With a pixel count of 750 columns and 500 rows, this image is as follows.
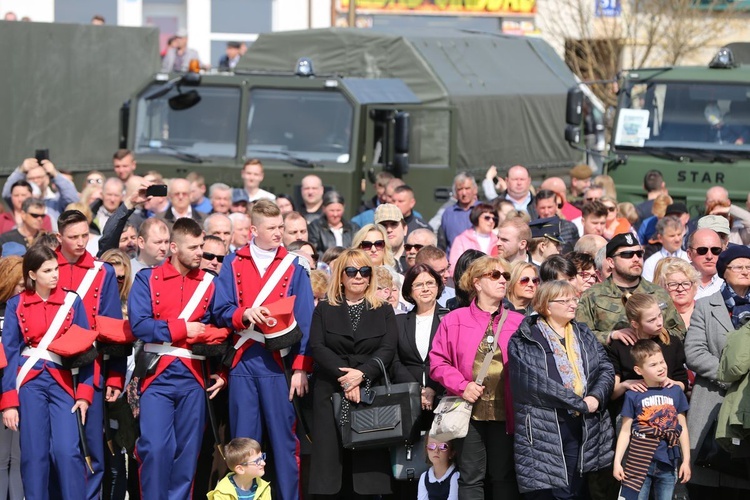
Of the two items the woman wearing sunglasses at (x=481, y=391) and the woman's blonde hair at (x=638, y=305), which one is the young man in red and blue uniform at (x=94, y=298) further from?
the woman's blonde hair at (x=638, y=305)

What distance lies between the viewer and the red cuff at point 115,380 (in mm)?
9219

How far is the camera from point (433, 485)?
8.88 metres

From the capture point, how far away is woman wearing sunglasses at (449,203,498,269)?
477 inches

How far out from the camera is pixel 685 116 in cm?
1684

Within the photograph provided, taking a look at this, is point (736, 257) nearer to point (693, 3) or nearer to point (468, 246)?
point (468, 246)

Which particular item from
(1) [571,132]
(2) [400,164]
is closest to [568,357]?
(2) [400,164]

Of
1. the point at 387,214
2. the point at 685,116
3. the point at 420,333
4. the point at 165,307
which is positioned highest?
the point at 685,116

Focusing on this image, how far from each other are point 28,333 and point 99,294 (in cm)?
52

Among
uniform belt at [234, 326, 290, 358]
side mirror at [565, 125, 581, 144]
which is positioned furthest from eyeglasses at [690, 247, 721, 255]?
side mirror at [565, 125, 581, 144]

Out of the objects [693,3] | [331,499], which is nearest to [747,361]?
[331,499]

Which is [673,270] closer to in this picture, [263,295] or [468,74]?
[263,295]

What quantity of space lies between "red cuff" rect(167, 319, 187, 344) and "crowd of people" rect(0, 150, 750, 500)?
13 millimetres

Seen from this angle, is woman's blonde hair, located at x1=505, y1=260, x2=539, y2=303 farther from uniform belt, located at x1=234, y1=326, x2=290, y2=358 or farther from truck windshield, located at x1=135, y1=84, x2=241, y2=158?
truck windshield, located at x1=135, y1=84, x2=241, y2=158

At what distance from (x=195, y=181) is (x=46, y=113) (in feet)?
11.6
